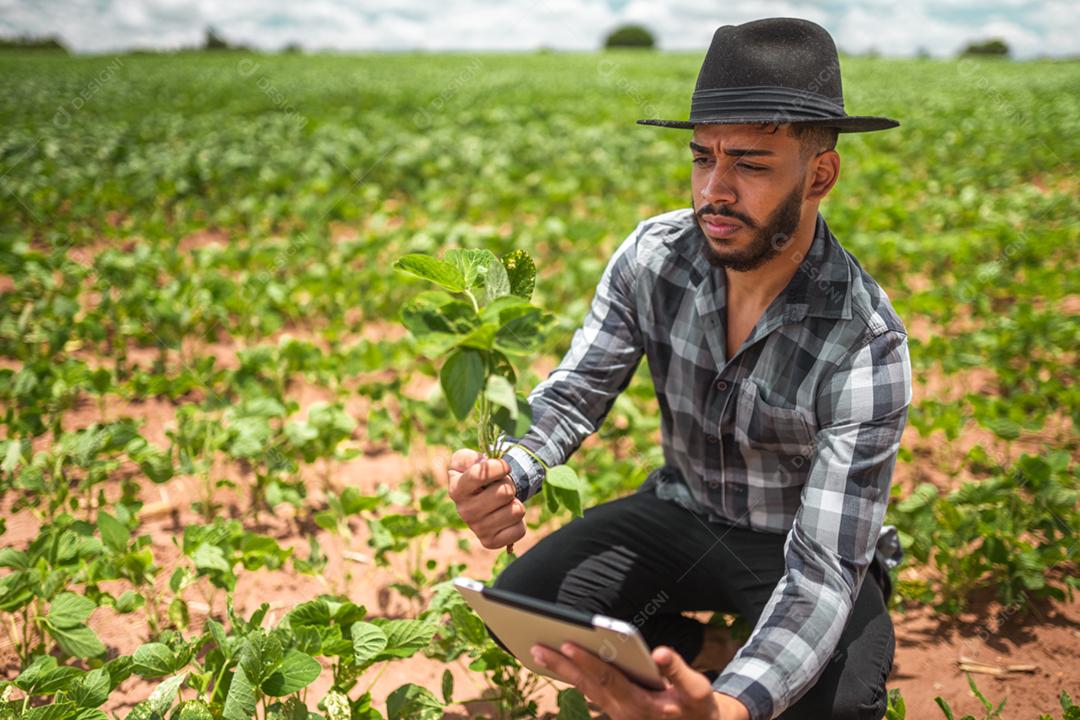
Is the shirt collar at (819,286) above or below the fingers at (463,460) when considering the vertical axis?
above

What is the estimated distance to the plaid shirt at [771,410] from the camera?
1173mm

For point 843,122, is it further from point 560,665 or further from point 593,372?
point 560,665

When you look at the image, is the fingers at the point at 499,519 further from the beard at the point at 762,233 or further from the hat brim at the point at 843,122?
the hat brim at the point at 843,122

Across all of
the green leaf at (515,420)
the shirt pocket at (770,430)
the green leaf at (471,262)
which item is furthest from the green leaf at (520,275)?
the shirt pocket at (770,430)

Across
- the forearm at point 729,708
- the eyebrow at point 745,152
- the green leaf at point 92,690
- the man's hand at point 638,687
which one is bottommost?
the green leaf at point 92,690

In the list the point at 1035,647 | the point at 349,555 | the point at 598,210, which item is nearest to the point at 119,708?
the point at 349,555

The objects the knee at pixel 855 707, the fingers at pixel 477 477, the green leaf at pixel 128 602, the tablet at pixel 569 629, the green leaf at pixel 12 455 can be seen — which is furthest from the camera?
the green leaf at pixel 12 455

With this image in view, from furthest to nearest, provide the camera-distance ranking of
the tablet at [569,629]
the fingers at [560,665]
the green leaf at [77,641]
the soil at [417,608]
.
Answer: the soil at [417,608], the green leaf at [77,641], the fingers at [560,665], the tablet at [569,629]

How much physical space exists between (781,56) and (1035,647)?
154cm

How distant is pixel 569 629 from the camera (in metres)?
0.97

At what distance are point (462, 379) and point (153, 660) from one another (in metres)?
0.87

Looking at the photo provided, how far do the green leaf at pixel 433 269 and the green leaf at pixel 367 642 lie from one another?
702mm

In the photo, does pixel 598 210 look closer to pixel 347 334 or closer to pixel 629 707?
pixel 347 334

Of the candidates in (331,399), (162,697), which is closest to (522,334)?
(162,697)
